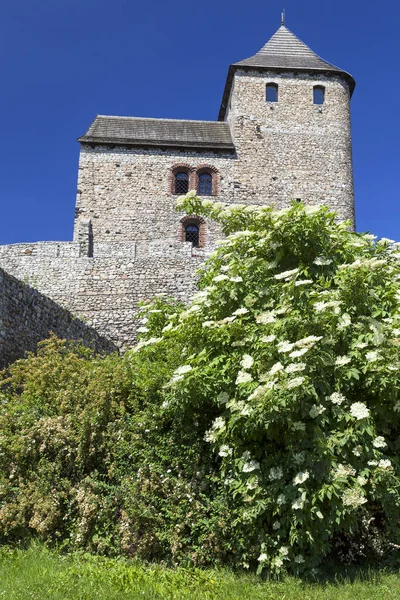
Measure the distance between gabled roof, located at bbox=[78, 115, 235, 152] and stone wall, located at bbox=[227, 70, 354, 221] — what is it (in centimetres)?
83

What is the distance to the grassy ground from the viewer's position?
4.39 metres

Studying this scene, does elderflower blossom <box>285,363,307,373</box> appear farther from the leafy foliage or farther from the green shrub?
the green shrub

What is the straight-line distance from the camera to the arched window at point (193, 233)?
22.4m

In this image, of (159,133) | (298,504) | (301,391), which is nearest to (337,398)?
(301,391)

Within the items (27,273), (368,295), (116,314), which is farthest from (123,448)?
(27,273)

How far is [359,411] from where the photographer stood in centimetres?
488

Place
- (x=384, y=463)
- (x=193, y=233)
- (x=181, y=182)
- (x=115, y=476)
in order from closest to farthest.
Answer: (x=384, y=463) → (x=115, y=476) → (x=193, y=233) → (x=181, y=182)

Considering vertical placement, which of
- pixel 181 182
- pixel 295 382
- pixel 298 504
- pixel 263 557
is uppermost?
pixel 181 182

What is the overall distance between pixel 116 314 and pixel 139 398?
25.7 ft

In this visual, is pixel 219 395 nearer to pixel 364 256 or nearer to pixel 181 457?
pixel 181 457

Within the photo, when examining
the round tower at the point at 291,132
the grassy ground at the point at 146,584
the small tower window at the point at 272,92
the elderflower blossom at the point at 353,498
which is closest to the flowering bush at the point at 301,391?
the elderflower blossom at the point at 353,498

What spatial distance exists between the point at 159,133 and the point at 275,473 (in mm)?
20657

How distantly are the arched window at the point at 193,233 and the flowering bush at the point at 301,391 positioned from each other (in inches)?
638

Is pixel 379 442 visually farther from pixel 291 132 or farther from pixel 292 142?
pixel 291 132
